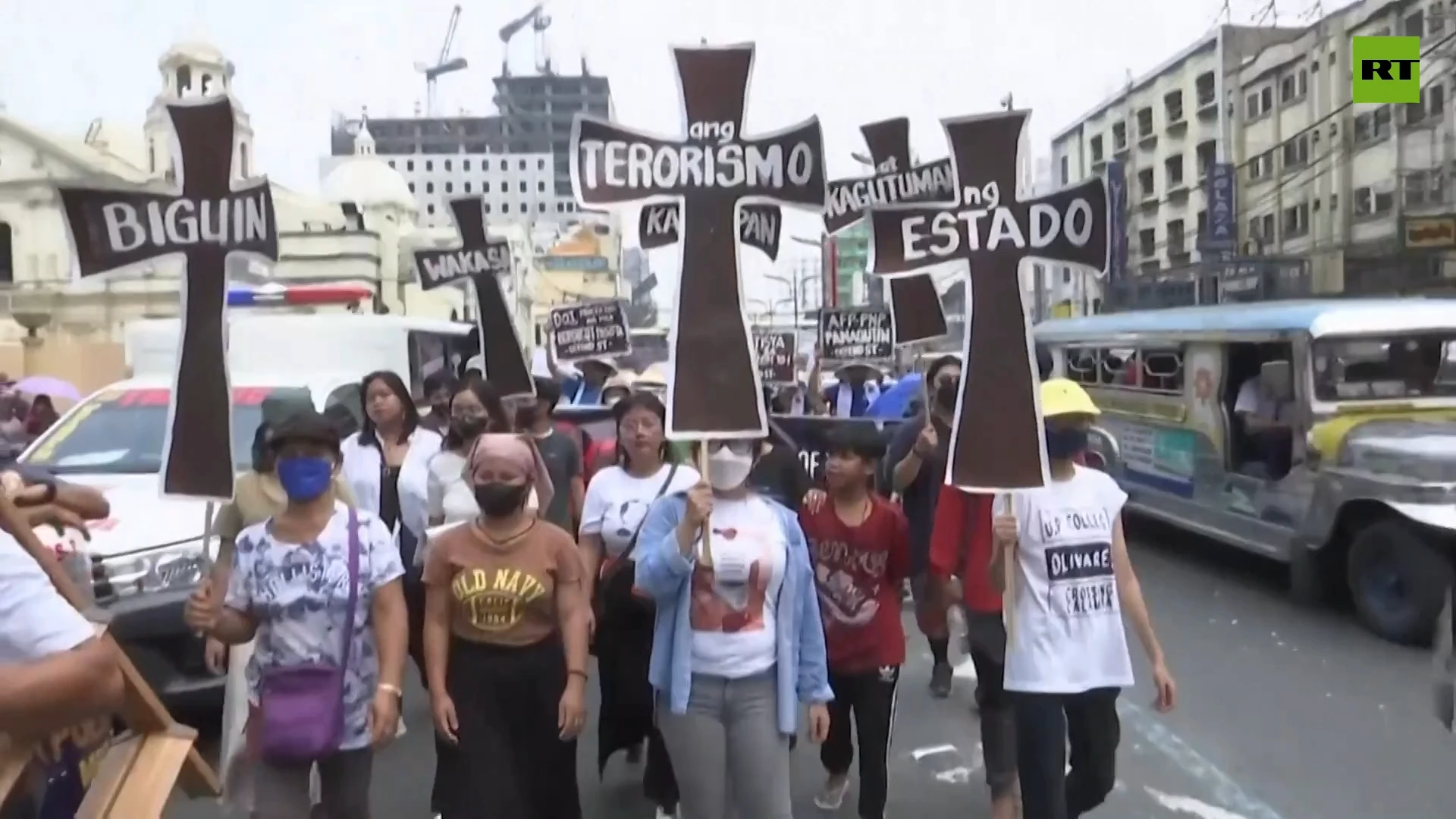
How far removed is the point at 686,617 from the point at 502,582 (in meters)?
0.55

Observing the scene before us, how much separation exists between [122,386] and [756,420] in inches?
217

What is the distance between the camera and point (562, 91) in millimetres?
175000

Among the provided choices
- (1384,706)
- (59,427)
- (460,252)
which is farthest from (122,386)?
(1384,706)

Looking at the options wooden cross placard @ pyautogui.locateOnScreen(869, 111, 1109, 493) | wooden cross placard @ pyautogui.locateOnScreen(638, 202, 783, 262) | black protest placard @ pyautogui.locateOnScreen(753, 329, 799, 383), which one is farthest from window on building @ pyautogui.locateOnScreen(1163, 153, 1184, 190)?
wooden cross placard @ pyautogui.locateOnScreen(869, 111, 1109, 493)

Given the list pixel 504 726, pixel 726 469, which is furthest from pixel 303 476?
pixel 726 469

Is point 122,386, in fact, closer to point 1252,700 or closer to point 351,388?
Answer: point 351,388

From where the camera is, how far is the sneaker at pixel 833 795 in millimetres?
5742

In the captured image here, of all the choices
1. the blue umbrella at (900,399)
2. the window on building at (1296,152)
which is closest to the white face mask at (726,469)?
the blue umbrella at (900,399)

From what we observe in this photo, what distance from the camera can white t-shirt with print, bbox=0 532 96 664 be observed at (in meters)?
2.21

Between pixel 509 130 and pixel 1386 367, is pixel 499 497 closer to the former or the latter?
pixel 1386 367

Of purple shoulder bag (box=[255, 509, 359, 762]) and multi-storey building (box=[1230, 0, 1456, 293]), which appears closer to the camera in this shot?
purple shoulder bag (box=[255, 509, 359, 762])

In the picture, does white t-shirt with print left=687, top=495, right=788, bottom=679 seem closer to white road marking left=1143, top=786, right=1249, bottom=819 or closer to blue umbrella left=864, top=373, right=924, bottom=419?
white road marking left=1143, top=786, right=1249, bottom=819

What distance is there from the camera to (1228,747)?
6688 mm

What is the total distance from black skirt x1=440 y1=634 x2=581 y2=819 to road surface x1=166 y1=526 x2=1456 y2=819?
150 cm
